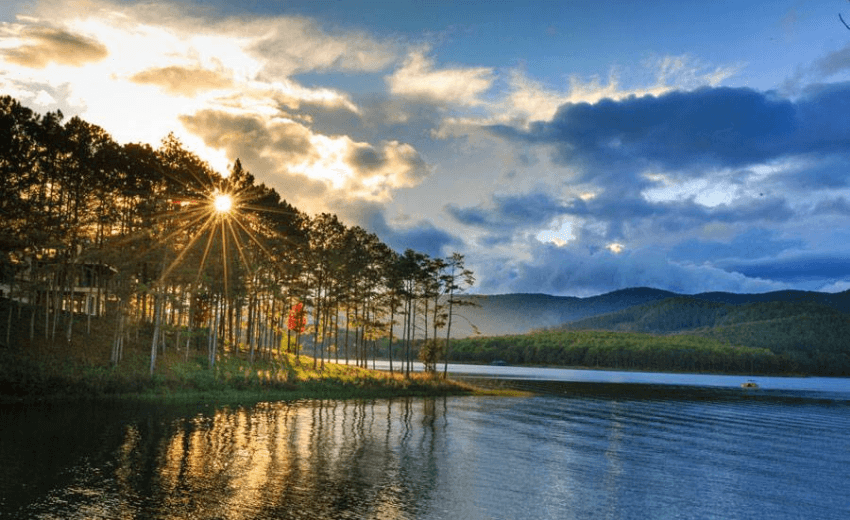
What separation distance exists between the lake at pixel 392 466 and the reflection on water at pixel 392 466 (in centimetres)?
12

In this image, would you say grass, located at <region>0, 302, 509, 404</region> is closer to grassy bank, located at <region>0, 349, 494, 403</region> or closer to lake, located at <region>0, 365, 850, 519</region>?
grassy bank, located at <region>0, 349, 494, 403</region>

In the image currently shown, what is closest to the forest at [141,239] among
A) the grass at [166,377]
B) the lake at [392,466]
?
the grass at [166,377]

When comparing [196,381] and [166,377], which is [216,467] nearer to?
[166,377]

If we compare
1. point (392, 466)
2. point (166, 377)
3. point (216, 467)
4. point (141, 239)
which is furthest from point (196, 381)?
point (392, 466)

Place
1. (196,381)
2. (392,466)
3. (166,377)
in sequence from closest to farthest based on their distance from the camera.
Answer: (392,466) → (166,377) → (196,381)

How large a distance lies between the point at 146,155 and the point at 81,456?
38.7m

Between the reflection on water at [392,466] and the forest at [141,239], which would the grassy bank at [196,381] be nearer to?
the forest at [141,239]

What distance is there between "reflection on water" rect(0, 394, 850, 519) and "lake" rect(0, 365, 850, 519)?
0.12 metres

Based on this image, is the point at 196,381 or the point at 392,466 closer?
the point at 392,466

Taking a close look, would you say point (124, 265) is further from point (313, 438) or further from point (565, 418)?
point (565, 418)

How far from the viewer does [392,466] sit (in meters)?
33.8

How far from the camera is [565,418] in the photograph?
61844mm

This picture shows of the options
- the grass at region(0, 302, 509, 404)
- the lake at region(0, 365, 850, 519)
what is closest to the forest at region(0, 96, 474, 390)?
the grass at region(0, 302, 509, 404)

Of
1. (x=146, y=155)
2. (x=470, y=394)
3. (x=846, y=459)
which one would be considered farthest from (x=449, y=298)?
(x=846, y=459)
